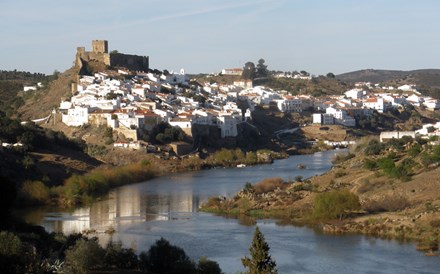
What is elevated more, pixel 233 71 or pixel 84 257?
pixel 233 71

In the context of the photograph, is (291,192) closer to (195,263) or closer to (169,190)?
(169,190)

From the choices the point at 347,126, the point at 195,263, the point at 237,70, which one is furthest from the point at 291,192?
the point at 237,70

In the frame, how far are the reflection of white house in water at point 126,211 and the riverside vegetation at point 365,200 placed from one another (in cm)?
116

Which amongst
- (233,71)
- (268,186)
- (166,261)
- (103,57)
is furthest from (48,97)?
(166,261)

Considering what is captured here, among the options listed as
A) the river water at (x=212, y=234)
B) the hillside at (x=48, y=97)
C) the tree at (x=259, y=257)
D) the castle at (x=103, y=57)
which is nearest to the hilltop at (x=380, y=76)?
the castle at (x=103, y=57)

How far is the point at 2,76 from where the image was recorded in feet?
246

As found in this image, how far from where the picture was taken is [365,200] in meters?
27.3

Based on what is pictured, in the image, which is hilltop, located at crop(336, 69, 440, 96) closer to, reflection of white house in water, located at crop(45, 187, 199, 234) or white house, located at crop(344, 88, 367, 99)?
white house, located at crop(344, 88, 367, 99)

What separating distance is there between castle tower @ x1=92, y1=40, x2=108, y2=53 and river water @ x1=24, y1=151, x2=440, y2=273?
90.2 feet

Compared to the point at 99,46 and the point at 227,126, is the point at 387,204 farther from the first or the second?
the point at 99,46

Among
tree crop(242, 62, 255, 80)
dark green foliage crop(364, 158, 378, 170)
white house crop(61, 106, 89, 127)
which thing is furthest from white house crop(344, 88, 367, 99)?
dark green foliage crop(364, 158, 378, 170)

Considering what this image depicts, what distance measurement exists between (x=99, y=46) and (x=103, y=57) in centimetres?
85

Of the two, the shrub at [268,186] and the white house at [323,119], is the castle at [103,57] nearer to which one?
the white house at [323,119]

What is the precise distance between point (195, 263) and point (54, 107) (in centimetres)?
3572
